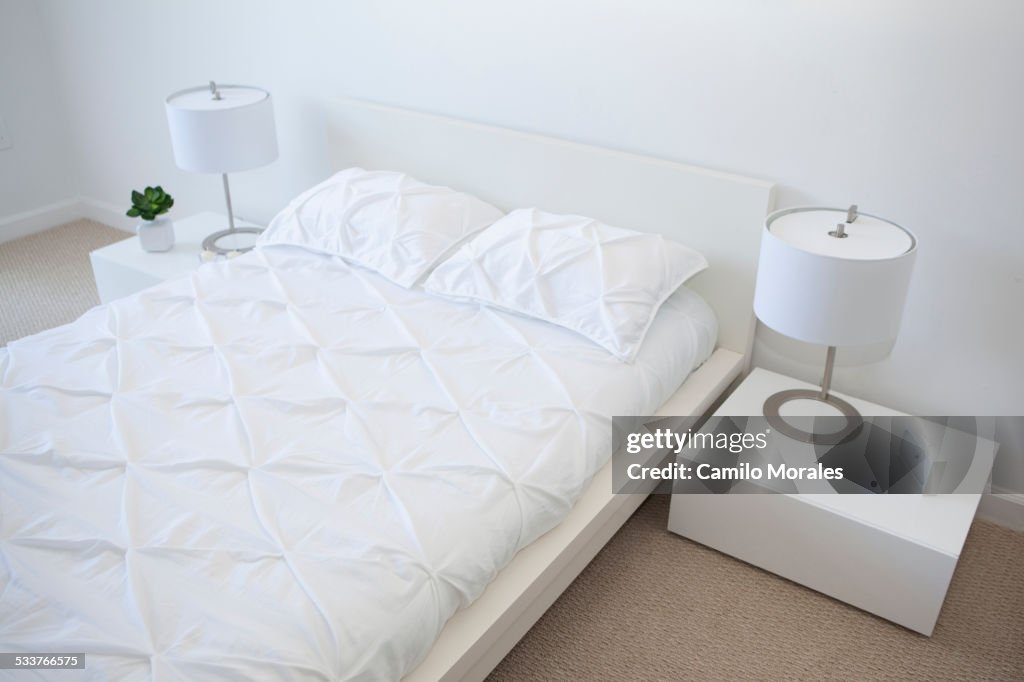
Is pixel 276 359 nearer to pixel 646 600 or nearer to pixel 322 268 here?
pixel 322 268

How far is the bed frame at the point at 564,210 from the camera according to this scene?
64.1 inches

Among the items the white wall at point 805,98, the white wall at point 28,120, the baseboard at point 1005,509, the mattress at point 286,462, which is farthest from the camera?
the white wall at point 28,120

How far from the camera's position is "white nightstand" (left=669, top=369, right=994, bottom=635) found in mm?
1829

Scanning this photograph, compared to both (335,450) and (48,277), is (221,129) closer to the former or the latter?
(48,277)

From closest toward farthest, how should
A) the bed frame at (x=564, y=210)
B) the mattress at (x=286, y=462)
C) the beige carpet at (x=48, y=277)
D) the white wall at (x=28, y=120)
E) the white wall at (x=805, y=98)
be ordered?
the mattress at (x=286, y=462) < the bed frame at (x=564, y=210) < the white wall at (x=805, y=98) < the beige carpet at (x=48, y=277) < the white wall at (x=28, y=120)

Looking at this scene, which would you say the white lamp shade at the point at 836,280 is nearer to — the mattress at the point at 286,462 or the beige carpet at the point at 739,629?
the mattress at the point at 286,462

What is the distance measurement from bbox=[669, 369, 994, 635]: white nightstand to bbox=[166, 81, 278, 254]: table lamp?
1.73 m

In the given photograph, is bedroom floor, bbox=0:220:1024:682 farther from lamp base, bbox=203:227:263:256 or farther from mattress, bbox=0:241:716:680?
lamp base, bbox=203:227:263:256

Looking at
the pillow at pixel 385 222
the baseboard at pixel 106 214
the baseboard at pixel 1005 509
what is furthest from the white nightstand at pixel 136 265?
the baseboard at pixel 1005 509

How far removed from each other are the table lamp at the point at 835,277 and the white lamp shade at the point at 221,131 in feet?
5.48

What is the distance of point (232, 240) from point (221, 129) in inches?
18.3

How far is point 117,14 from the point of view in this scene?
3422 mm

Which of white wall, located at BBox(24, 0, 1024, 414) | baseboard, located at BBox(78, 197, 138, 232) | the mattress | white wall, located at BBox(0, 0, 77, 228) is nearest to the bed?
the mattress

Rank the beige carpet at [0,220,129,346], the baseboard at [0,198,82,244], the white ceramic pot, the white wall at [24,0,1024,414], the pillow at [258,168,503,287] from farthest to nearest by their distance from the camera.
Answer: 1. the baseboard at [0,198,82,244]
2. the beige carpet at [0,220,129,346]
3. the white ceramic pot
4. the pillow at [258,168,503,287]
5. the white wall at [24,0,1024,414]
